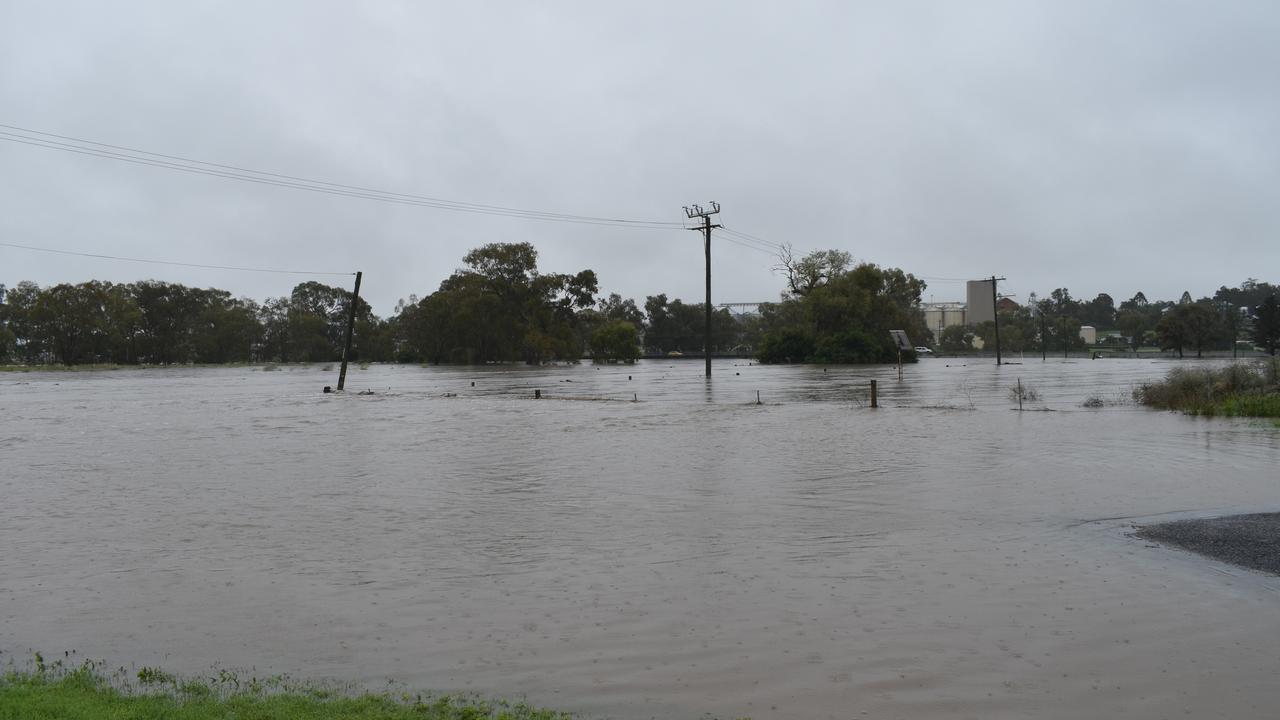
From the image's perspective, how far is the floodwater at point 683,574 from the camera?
590 centimetres

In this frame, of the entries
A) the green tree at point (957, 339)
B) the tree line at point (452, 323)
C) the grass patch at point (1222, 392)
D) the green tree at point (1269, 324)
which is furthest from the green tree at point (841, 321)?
the grass patch at point (1222, 392)

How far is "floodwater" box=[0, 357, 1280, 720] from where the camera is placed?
19.4ft

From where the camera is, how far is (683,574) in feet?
28.2

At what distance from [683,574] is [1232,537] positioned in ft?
19.0

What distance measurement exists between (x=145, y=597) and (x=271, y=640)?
1992 mm

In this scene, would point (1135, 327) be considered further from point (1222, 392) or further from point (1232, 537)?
point (1232, 537)

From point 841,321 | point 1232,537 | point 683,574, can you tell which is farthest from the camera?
point 841,321

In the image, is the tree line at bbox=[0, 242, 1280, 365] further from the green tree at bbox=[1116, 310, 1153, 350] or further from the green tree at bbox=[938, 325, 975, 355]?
the green tree at bbox=[1116, 310, 1153, 350]

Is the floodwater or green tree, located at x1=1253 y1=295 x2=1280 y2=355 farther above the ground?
green tree, located at x1=1253 y1=295 x2=1280 y2=355

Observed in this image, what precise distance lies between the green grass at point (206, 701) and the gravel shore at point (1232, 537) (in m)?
6.91

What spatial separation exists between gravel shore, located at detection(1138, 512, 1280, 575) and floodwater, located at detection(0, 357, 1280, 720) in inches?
14.6

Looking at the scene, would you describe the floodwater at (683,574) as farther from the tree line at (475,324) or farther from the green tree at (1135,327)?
the green tree at (1135,327)

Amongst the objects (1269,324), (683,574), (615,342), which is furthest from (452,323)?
(683,574)

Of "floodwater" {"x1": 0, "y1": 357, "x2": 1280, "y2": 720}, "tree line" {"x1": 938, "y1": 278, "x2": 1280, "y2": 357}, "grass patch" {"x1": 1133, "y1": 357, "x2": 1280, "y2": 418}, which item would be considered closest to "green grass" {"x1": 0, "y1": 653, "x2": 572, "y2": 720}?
"floodwater" {"x1": 0, "y1": 357, "x2": 1280, "y2": 720}
